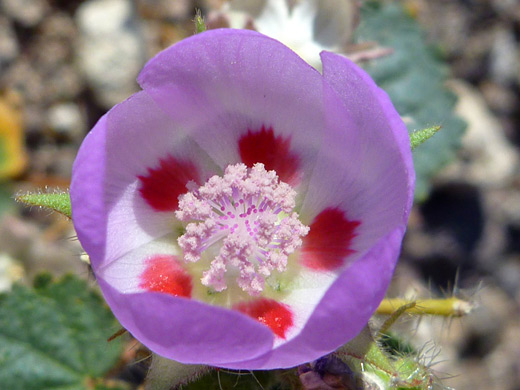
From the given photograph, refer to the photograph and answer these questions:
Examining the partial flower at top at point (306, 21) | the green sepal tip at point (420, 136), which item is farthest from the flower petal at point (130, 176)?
the partial flower at top at point (306, 21)

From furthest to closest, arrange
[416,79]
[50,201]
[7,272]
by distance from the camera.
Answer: [416,79] < [7,272] < [50,201]

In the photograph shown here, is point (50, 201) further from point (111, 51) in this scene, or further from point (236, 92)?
point (111, 51)

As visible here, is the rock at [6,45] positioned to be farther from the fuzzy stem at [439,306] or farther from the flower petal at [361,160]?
the fuzzy stem at [439,306]

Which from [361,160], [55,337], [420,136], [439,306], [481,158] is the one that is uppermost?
[420,136]

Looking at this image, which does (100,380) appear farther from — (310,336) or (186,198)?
(310,336)

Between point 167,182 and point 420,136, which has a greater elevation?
point 420,136

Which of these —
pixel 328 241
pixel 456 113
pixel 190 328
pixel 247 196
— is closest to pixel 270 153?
pixel 247 196
